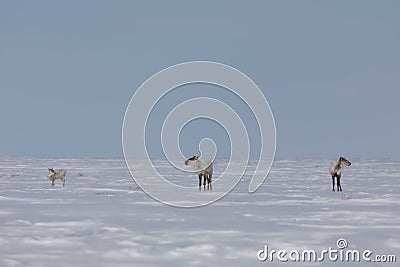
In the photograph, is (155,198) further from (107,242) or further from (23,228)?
(107,242)

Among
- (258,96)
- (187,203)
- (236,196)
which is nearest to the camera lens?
(187,203)

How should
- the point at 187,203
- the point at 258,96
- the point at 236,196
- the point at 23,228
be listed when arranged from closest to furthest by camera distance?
the point at 23,228
the point at 187,203
the point at 258,96
the point at 236,196

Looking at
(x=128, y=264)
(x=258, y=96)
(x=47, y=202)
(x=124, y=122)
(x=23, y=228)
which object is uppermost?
(x=258, y=96)

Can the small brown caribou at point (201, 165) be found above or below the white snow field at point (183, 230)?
above

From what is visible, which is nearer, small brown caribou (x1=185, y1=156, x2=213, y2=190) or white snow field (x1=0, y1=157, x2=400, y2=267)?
white snow field (x1=0, y1=157, x2=400, y2=267)

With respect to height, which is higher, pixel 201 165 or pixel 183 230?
pixel 201 165

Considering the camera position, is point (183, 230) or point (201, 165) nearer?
point (183, 230)

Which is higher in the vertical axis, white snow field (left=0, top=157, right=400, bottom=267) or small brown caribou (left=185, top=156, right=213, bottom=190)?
small brown caribou (left=185, top=156, right=213, bottom=190)

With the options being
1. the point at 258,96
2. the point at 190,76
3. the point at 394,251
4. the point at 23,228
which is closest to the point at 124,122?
the point at 190,76

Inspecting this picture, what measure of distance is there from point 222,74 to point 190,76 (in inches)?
49.0

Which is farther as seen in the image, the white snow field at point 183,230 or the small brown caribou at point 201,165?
the small brown caribou at point 201,165

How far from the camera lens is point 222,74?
1881 cm

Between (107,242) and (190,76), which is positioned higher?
(190,76)

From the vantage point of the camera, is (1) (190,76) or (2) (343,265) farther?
(1) (190,76)
